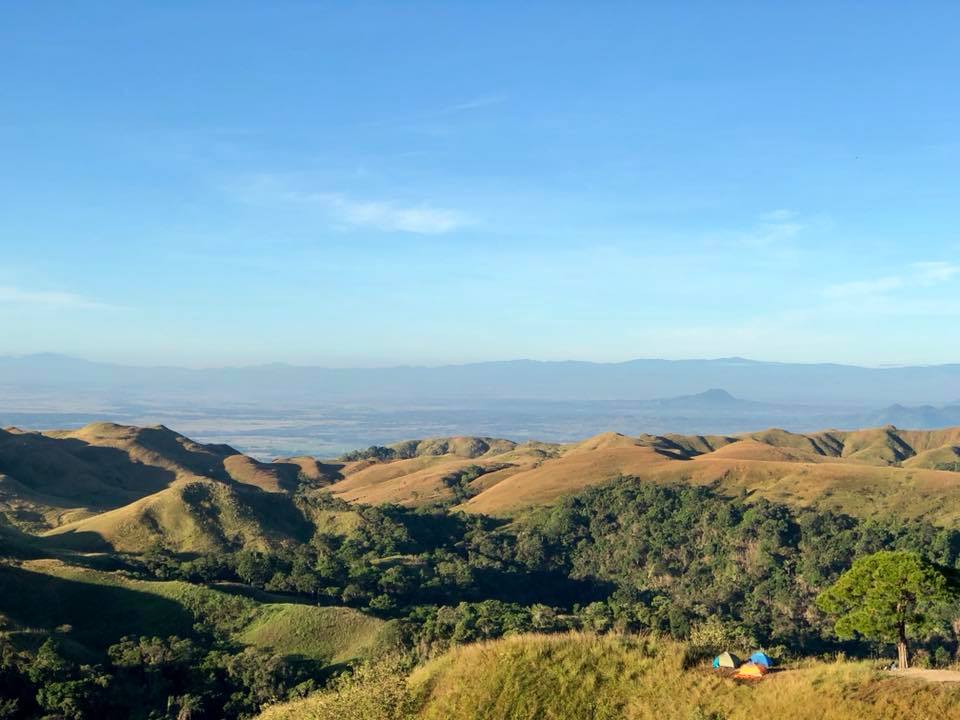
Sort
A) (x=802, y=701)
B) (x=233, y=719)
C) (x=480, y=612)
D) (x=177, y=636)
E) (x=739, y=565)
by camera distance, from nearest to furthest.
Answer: (x=802, y=701)
(x=233, y=719)
(x=177, y=636)
(x=480, y=612)
(x=739, y=565)

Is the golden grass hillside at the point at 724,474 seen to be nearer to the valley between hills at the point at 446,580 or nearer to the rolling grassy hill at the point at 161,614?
the valley between hills at the point at 446,580

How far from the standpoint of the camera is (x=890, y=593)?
29.6 m

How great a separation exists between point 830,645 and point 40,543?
226 ft

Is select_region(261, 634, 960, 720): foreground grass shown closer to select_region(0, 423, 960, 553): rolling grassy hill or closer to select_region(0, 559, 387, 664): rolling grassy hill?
select_region(0, 559, 387, 664): rolling grassy hill

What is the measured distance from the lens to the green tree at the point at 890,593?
1146 inches

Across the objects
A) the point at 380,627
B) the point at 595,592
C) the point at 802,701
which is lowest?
the point at 595,592

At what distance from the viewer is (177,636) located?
177 feet

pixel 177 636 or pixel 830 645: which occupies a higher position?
pixel 177 636

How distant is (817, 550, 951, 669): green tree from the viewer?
29.1 metres

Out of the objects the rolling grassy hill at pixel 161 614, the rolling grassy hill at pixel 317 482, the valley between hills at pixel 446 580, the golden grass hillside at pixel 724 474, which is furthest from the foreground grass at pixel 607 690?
the golden grass hillside at pixel 724 474

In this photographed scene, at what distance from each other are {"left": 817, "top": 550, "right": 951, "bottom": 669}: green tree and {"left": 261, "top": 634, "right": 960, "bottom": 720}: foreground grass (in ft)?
17.0

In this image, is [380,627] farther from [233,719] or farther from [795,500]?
[795,500]

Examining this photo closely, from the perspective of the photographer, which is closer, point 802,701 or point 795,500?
point 802,701

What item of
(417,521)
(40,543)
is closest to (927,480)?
(417,521)
